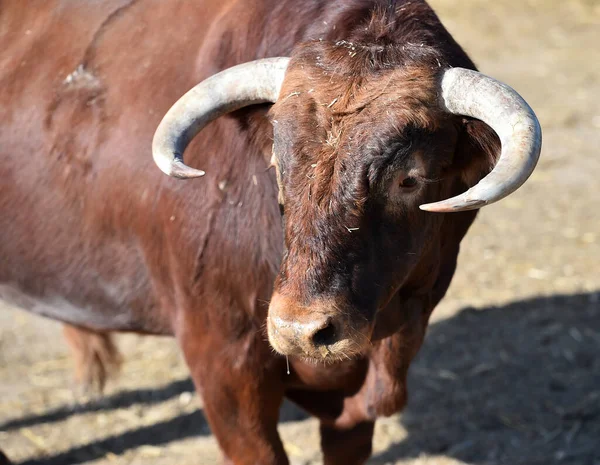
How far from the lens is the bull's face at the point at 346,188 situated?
2.71 metres

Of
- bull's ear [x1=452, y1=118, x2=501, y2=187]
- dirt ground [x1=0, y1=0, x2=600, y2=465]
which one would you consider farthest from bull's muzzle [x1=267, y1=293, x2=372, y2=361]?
dirt ground [x1=0, y1=0, x2=600, y2=465]

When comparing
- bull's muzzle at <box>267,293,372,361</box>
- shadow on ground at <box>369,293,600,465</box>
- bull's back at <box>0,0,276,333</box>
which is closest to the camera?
bull's muzzle at <box>267,293,372,361</box>

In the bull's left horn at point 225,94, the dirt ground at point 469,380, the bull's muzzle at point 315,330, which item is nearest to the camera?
the bull's muzzle at point 315,330

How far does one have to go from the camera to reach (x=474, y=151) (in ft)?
9.78

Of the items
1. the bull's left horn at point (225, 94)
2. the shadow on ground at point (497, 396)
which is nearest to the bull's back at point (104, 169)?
the bull's left horn at point (225, 94)

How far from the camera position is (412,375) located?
5.34 m

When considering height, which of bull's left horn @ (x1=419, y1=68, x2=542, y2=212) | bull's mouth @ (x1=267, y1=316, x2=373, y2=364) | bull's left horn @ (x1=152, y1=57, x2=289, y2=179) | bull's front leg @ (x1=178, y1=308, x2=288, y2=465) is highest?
bull's left horn @ (x1=152, y1=57, x2=289, y2=179)

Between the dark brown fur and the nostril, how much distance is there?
6cm

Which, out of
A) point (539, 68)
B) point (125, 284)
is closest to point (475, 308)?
point (125, 284)

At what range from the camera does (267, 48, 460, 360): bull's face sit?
2709mm

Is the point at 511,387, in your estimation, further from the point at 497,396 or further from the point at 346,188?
the point at 346,188

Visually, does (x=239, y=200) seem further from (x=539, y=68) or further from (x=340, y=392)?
(x=539, y=68)

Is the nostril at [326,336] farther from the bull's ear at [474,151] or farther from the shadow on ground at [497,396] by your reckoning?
the shadow on ground at [497,396]

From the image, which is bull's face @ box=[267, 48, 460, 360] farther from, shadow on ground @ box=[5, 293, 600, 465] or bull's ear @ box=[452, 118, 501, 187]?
shadow on ground @ box=[5, 293, 600, 465]
